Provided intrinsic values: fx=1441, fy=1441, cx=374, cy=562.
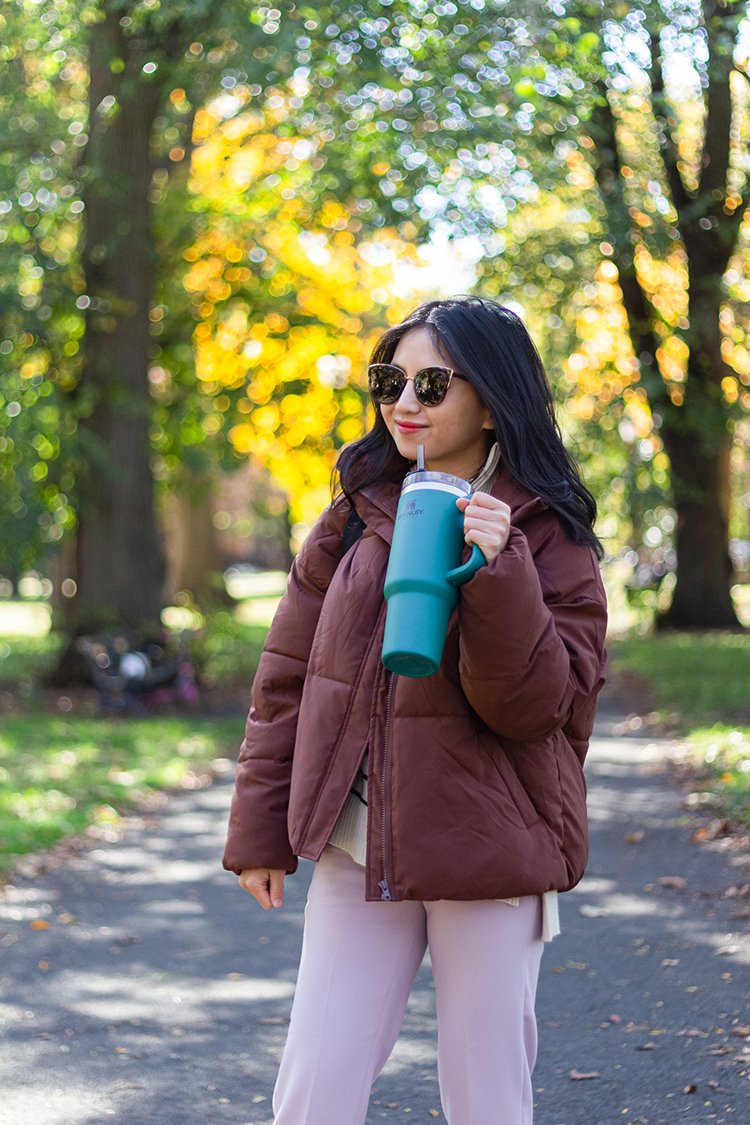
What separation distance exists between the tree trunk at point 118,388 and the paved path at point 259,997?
7.13 metres

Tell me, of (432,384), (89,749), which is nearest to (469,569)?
(432,384)

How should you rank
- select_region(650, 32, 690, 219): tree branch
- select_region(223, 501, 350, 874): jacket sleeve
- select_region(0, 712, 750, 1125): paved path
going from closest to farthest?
select_region(223, 501, 350, 874): jacket sleeve, select_region(0, 712, 750, 1125): paved path, select_region(650, 32, 690, 219): tree branch

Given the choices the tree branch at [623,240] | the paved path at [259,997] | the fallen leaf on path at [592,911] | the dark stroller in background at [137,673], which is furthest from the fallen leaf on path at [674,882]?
the dark stroller in background at [137,673]

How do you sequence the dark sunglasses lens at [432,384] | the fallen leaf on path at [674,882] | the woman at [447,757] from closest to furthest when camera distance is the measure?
the woman at [447,757] < the dark sunglasses lens at [432,384] < the fallen leaf on path at [674,882]

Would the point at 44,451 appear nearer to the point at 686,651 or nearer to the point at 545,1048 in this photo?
the point at 686,651

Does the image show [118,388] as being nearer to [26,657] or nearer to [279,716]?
[26,657]

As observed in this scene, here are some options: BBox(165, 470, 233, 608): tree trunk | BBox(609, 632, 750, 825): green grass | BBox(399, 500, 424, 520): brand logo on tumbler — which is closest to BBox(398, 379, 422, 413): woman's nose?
BBox(399, 500, 424, 520): brand logo on tumbler

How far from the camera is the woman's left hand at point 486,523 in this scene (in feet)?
7.78

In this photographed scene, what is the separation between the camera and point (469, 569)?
7.75 ft

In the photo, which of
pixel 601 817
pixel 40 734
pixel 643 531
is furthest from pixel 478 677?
pixel 643 531

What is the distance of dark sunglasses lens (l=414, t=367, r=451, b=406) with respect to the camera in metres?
2.65

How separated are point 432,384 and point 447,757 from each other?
684 mm

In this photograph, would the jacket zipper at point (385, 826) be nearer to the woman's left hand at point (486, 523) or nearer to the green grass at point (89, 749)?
the woman's left hand at point (486, 523)

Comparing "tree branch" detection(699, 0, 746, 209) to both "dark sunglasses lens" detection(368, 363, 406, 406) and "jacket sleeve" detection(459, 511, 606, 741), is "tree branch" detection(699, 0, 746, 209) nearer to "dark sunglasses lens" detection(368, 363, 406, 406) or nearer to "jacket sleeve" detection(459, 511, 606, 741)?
"dark sunglasses lens" detection(368, 363, 406, 406)
